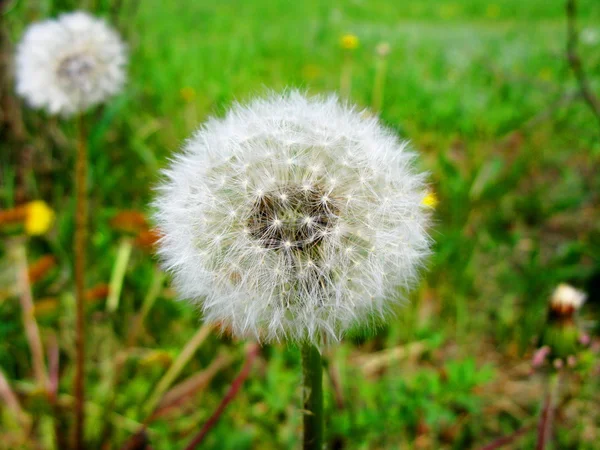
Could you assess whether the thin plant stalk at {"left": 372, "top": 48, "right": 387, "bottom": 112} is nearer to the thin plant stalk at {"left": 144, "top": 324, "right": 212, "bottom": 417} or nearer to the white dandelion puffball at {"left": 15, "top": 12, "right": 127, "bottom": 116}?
the white dandelion puffball at {"left": 15, "top": 12, "right": 127, "bottom": 116}

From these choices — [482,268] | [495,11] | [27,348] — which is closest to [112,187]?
[27,348]

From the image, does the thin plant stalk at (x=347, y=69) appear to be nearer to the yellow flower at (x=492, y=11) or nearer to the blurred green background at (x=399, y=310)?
the blurred green background at (x=399, y=310)

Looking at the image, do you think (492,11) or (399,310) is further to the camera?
(492,11)

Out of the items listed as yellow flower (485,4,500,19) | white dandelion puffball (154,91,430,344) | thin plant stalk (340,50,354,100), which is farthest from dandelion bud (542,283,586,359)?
yellow flower (485,4,500,19)

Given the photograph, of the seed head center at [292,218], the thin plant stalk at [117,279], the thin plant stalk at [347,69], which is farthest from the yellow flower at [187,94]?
the seed head center at [292,218]

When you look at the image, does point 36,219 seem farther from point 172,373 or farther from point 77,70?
point 172,373

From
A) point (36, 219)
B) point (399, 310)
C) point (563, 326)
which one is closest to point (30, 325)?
point (36, 219)
